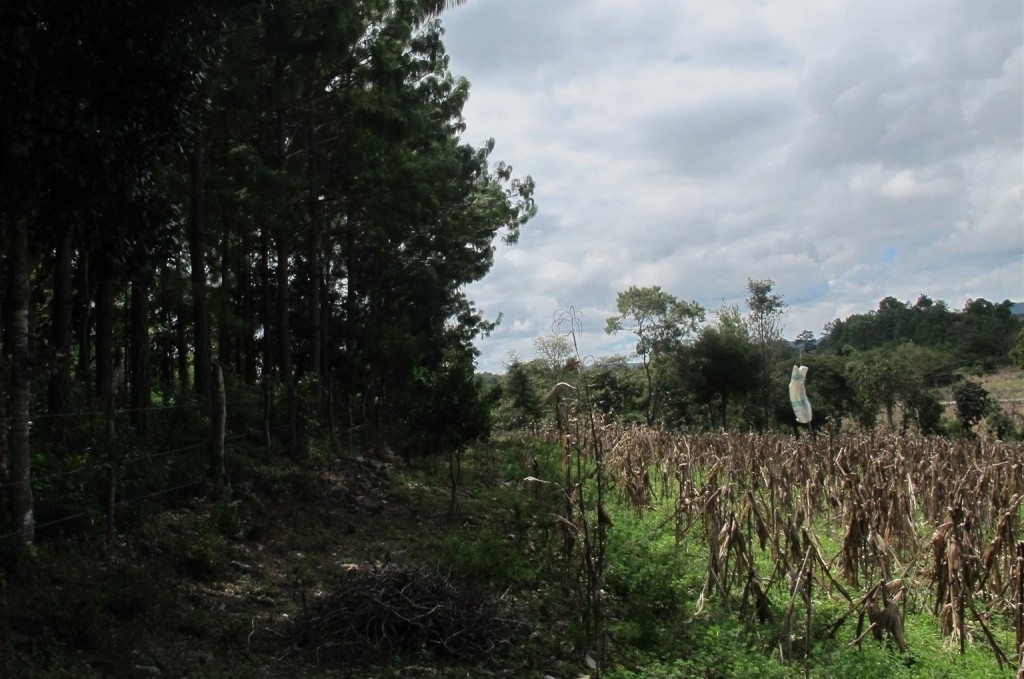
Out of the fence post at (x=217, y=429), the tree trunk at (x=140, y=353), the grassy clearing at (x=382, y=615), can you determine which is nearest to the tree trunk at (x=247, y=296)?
the tree trunk at (x=140, y=353)

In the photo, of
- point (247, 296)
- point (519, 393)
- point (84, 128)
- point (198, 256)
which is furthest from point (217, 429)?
Result: point (519, 393)

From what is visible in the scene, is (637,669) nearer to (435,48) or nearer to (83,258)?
(83,258)

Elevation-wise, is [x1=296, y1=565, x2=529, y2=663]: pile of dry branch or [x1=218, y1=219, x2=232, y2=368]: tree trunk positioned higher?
[x1=218, y1=219, x2=232, y2=368]: tree trunk

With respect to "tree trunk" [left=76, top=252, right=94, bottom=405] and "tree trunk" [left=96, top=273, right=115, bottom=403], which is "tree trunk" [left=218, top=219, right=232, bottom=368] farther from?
"tree trunk" [left=76, top=252, right=94, bottom=405]

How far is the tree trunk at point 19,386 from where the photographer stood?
6191 mm

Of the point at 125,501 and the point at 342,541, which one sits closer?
the point at 125,501

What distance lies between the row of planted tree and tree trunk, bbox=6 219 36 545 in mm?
15

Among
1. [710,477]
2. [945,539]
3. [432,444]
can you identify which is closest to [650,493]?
[432,444]

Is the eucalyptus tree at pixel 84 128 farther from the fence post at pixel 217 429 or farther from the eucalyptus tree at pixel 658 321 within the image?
the eucalyptus tree at pixel 658 321

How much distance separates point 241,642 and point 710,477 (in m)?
4.72

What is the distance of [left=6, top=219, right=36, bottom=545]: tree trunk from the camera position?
244 inches

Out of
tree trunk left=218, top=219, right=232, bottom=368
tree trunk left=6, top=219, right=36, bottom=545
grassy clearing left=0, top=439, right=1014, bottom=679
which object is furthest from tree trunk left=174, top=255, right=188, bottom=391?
tree trunk left=6, top=219, right=36, bottom=545

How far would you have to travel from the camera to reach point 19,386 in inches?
248

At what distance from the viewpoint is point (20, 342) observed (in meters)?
6.31
